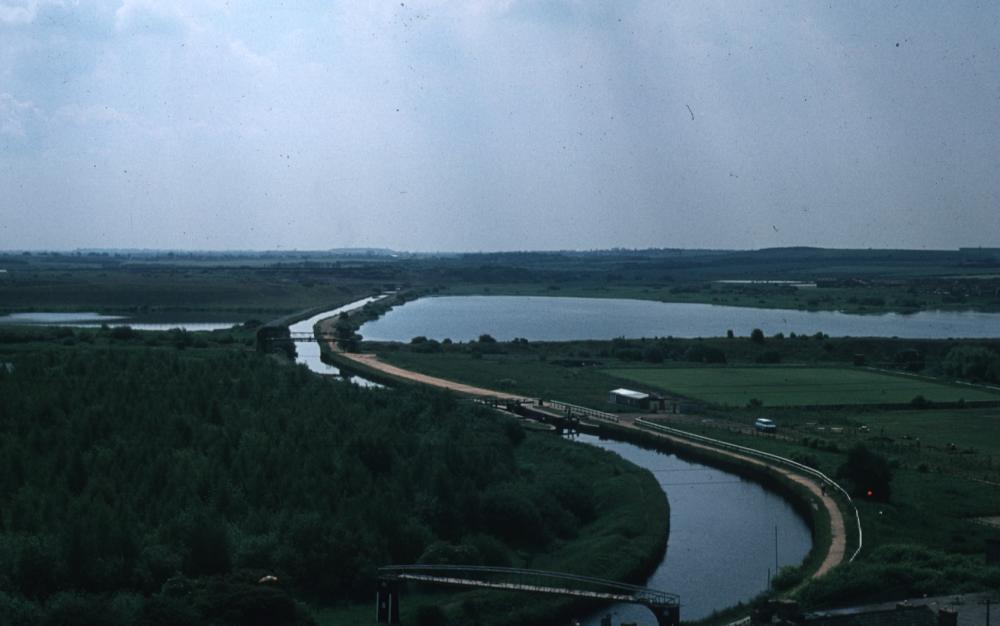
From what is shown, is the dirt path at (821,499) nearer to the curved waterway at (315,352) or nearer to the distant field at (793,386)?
the distant field at (793,386)

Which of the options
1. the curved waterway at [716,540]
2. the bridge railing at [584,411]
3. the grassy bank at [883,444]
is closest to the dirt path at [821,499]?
the grassy bank at [883,444]

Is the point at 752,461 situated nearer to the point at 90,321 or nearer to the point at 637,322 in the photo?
the point at 637,322

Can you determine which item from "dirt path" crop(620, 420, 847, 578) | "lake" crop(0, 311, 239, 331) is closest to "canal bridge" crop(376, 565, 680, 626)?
"dirt path" crop(620, 420, 847, 578)

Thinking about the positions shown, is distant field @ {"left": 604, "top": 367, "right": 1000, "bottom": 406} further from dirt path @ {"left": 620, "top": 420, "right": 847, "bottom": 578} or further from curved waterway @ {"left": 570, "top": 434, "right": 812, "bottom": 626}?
curved waterway @ {"left": 570, "top": 434, "right": 812, "bottom": 626}

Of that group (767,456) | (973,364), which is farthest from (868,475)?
(973,364)

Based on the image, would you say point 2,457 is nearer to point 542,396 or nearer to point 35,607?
point 35,607

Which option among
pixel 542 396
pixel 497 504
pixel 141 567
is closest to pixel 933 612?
pixel 497 504
